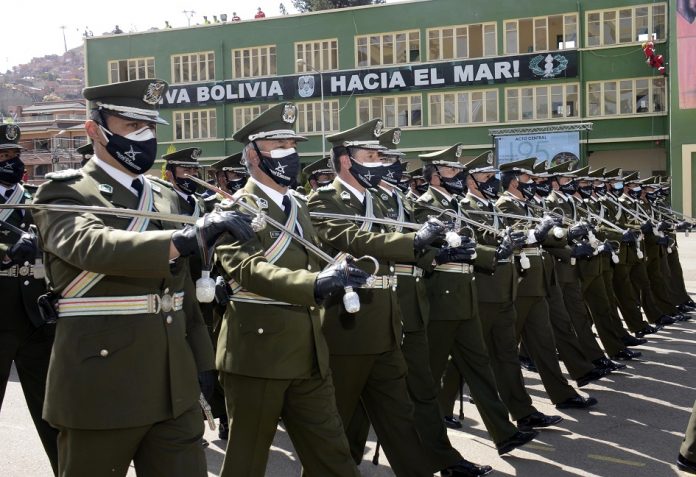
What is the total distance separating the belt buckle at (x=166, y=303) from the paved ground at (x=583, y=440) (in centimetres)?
269

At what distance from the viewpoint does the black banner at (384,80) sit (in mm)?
38219

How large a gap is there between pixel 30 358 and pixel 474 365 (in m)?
3.16

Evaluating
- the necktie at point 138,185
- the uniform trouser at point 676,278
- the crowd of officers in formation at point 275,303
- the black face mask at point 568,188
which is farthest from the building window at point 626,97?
the necktie at point 138,185

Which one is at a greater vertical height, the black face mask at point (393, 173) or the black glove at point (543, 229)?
the black face mask at point (393, 173)

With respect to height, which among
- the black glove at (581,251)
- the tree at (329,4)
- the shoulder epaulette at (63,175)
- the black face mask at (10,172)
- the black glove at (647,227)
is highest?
the tree at (329,4)

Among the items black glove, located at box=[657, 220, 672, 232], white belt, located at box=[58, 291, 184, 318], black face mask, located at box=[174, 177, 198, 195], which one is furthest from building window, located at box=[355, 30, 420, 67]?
white belt, located at box=[58, 291, 184, 318]

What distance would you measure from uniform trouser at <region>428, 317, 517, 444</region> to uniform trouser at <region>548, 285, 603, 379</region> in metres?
2.26

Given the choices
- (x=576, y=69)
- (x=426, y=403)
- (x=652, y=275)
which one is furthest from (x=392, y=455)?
(x=576, y=69)

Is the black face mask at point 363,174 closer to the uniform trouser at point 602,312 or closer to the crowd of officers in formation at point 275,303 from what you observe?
the crowd of officers in formation at point 275,303

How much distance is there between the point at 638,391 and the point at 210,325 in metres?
4.29

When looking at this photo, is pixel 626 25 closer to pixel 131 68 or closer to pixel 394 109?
pixel 394 109

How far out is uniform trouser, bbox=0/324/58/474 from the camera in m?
5.73

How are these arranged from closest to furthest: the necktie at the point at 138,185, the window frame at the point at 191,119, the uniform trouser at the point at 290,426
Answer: the necktie at the point at 138,185 < the uniform trouser at the point at 290,426 < the window frame at the point at 191,119

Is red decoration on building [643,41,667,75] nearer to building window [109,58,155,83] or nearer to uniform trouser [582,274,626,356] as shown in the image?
building window [109,58,155,83]
